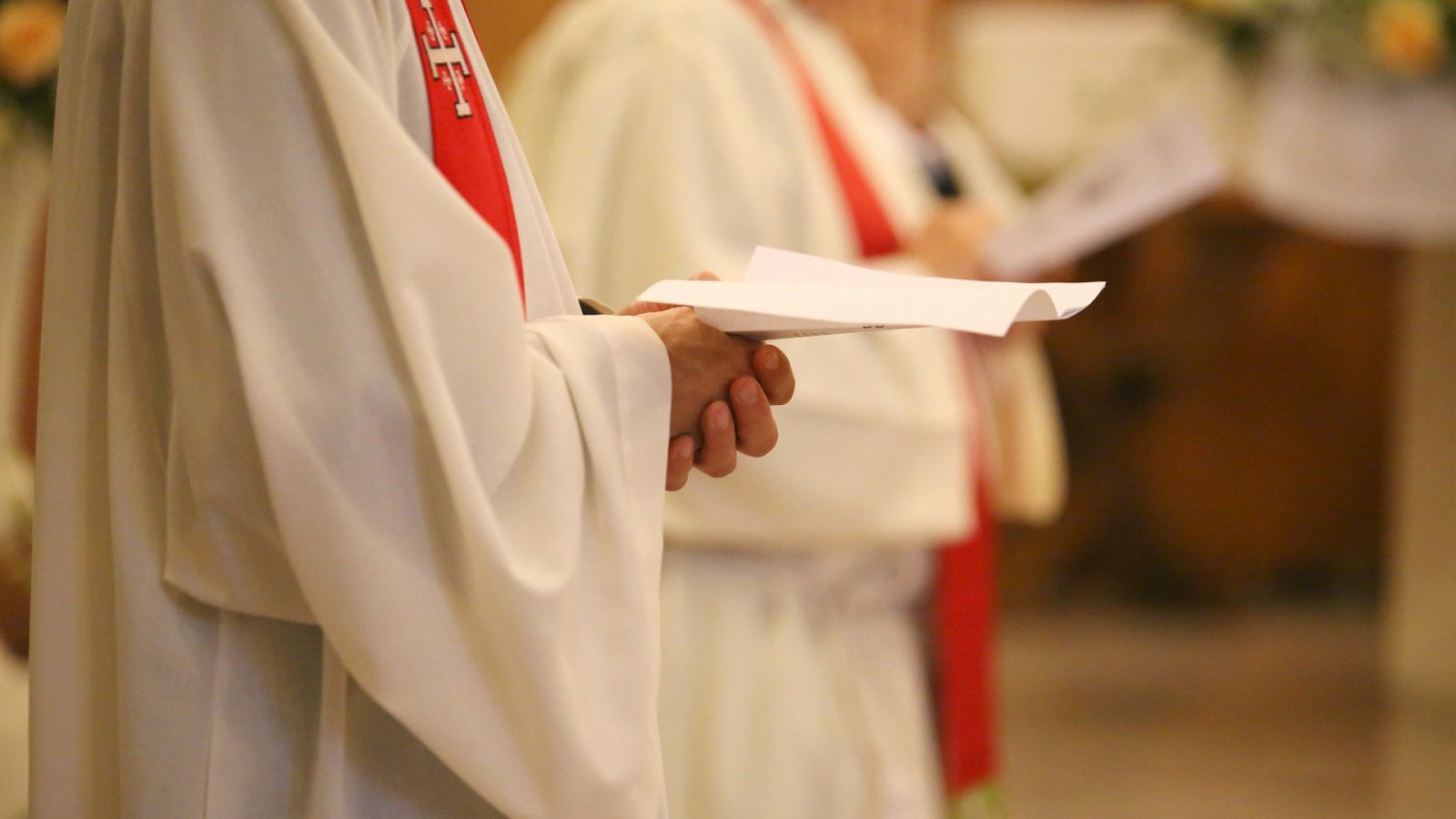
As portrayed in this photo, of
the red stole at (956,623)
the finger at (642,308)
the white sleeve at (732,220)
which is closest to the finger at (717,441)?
the finger at (642,308)

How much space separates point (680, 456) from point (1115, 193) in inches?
42.9

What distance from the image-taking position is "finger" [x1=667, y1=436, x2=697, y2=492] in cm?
109

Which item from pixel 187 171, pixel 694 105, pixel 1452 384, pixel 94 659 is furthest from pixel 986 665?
pixel 1452 384

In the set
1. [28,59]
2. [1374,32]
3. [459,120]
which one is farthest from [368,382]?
[1374,32]

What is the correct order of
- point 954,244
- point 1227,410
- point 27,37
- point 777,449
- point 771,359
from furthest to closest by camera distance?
point 1227,410, point 27,37, point 954,244, point 777,449, point 771,359

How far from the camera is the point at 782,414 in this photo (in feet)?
6.47

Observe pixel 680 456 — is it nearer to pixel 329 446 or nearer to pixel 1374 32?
pixel 329 446

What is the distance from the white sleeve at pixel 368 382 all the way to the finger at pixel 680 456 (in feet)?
0.46

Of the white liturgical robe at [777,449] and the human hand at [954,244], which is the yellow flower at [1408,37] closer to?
the human hand at [954,244]

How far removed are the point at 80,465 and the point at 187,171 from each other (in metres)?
0.27

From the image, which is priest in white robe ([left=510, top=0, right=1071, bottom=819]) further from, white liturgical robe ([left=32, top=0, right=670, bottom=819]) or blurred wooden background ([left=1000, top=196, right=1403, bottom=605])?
blurred wooden background ([left=1000, top=196, right=1403, bottom=605])

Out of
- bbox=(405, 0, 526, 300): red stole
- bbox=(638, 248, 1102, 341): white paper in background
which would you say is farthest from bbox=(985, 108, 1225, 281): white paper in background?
bbox=(405, 0, 526, 300): red stole

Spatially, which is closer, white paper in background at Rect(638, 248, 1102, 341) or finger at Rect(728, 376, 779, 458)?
white paper in background at Rect(638, 248, 1102, 341)

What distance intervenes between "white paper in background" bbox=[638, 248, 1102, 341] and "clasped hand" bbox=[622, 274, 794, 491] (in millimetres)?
15
